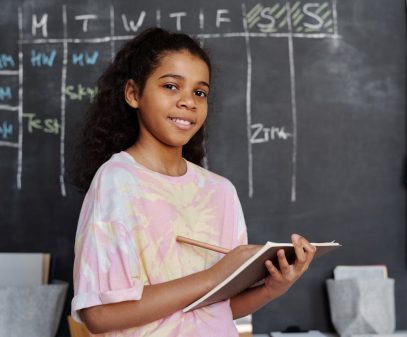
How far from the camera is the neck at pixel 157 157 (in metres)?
1.07

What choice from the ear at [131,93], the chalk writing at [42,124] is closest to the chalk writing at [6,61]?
the chalk writing at [42,124]

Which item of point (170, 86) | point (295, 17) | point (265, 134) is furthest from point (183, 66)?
point (295, 17)

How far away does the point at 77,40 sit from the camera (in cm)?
195

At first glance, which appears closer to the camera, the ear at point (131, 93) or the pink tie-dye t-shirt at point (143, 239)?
the pink tie-dye t-shirt at point (143, 239)

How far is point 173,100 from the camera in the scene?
1049 millimetres

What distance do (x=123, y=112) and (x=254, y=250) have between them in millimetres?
408

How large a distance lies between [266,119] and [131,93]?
0.92m

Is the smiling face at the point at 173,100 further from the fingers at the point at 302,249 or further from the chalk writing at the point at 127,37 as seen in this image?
the chalk writing at the point at 127,37

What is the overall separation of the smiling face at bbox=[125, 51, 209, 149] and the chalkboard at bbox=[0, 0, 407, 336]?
2.88 feet

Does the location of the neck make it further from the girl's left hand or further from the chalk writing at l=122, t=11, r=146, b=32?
the chalk writing at l=122, t=11, r=146, b=32

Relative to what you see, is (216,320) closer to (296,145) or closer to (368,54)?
(296,145)

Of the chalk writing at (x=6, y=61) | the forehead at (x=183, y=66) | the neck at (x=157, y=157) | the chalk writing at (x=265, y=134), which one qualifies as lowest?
the neck at (x=157, y=157)

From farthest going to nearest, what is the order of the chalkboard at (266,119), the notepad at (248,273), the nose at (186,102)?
the chalkboard at (266,119) < the nose at (186,102) < the notepad at (248,273)

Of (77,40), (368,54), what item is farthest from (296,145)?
(77,40)
